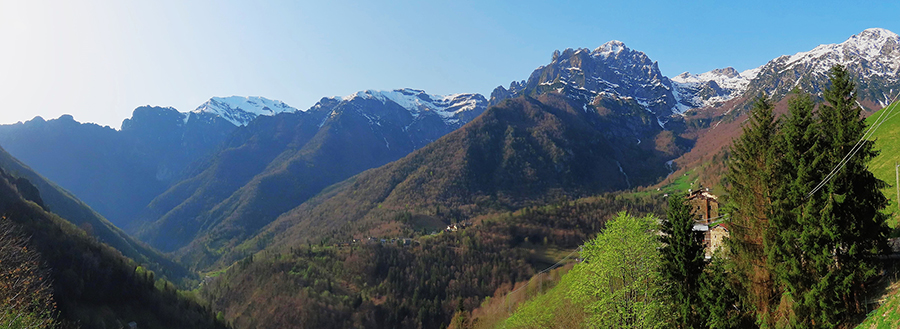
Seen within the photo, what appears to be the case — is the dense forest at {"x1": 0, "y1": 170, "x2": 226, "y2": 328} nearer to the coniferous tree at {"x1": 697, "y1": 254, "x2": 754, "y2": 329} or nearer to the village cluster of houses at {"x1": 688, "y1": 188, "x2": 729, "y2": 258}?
the coniferous tree at {"x1": 697, "y1": 254, "x2": 754, "y2": 329}

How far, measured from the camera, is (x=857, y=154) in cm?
2505

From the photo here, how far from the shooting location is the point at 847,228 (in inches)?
987

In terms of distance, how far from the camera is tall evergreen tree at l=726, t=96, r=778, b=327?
29672 mm

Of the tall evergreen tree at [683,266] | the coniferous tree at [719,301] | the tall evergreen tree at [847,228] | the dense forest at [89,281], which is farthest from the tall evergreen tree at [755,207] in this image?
the dense forest at [89,281]

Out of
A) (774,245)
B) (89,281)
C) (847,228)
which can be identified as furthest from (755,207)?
(89,281)

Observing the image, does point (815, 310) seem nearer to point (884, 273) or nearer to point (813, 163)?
point (884, 273)

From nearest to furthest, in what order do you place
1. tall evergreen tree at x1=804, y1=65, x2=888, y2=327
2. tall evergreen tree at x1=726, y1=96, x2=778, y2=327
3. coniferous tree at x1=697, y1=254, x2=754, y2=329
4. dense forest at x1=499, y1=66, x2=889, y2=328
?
tall evergreen tree at x1=804, y1=65, x2=888, y2=327 < dense forest at x1=499, y1=66, x2=889, y2=328 < coniferous tree at x1=697, y1=254, x2=754, y2=329 < tall evergreen tree at x1=726, y1=96, x2=778, y2=327

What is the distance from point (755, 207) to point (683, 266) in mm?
6378

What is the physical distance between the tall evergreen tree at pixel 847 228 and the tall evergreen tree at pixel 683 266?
6306mm

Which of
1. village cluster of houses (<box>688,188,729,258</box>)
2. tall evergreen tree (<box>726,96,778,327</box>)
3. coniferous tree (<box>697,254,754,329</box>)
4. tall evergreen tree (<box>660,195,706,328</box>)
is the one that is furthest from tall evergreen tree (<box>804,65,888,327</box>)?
village cluster of houses (<box>688,188,729,258</box>)

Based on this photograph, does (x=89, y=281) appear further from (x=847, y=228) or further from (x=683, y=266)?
(x=847, y=228)

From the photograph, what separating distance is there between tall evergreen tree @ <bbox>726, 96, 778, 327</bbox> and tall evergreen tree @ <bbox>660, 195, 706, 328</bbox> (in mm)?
2698

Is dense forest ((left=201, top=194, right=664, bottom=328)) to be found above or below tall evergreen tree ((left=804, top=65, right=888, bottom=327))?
below

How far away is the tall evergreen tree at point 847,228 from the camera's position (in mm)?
24797
